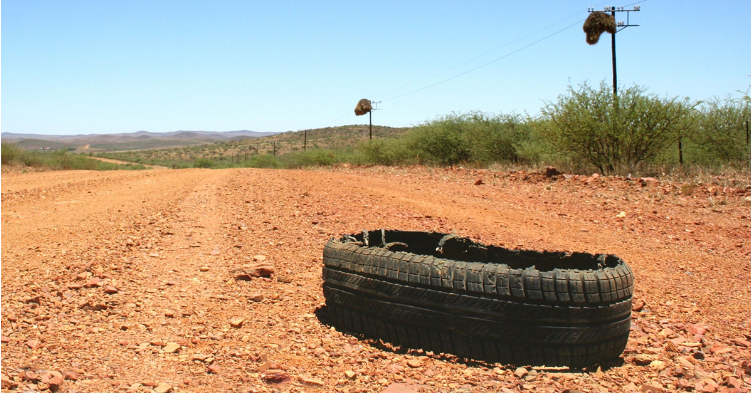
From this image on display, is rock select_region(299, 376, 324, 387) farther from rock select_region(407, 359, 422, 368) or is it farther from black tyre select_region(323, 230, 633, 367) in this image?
black tyre select_region(323, 230, 633, 367)

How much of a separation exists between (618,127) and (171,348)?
1608cm

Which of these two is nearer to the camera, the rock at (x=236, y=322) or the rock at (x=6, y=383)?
the rock at (x=6, y=383)

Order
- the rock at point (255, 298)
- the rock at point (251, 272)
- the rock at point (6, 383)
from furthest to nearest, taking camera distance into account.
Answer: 1. the rock at point (251, 272)
2. the rock at point (255, 298)
3. the rock at point (6, 383)

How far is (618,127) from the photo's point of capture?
17266 mm

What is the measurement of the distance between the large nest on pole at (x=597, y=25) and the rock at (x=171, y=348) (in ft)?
88.3

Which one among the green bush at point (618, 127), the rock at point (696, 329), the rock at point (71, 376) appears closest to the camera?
the rock at point (71, 376)

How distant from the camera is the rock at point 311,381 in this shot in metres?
3.42

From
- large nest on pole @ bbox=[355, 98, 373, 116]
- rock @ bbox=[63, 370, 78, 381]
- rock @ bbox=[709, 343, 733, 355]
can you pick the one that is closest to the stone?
rock @ bbox=[709, 343, 733, 355]

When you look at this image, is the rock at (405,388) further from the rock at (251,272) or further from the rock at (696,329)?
the rock at (251,272)

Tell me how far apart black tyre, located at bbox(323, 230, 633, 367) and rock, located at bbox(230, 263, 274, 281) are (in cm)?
146

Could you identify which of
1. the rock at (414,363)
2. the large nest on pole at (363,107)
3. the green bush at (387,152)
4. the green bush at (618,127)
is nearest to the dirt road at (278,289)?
the rock at (414,363)

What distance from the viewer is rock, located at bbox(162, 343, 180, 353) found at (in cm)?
379

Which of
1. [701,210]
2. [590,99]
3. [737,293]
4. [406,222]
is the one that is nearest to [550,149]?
[590,99]

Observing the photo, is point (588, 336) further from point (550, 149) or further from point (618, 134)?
point (550, 149)
